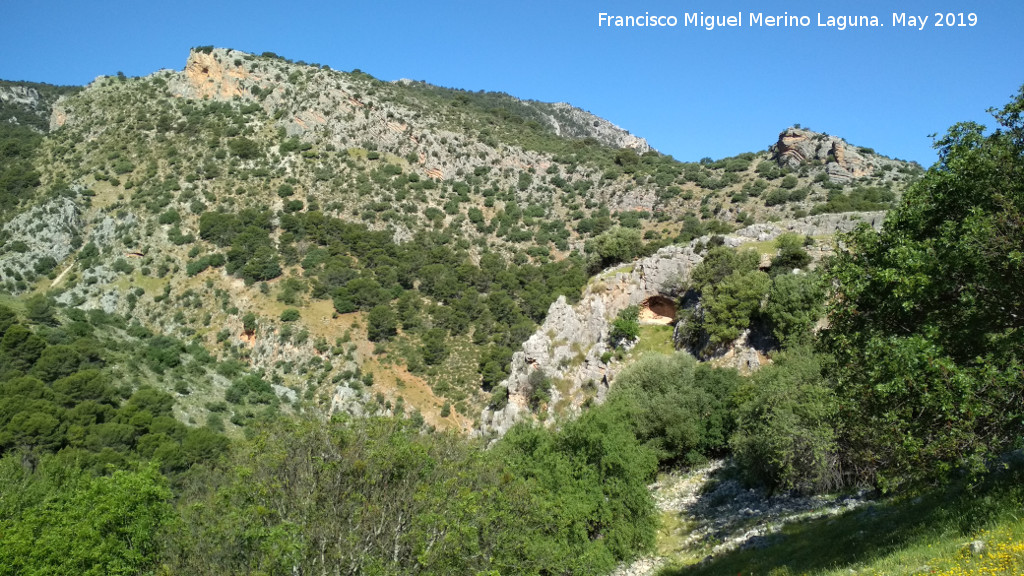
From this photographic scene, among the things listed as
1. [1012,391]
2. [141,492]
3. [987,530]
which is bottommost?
[141,492]

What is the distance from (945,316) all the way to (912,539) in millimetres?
4412

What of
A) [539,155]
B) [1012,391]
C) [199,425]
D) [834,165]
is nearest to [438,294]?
[199,425]

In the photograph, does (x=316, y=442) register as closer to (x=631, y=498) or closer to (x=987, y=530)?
(x=631, y=498)

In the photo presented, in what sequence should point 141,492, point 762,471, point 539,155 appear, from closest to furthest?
1. point 141,492
2. point 762,471
3. point 539,155

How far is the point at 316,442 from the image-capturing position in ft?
55.6

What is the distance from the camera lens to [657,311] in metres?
48.2

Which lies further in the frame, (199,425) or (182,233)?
(182,233)

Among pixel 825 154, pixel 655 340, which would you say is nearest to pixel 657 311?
pixel 655 340

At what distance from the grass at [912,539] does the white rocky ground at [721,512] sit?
1511 mm

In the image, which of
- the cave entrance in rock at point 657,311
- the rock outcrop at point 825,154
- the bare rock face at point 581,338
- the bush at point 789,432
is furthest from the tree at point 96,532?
the rock outcrop at point 825,154

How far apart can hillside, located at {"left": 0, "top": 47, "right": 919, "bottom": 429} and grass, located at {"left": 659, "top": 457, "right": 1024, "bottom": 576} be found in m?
40.6

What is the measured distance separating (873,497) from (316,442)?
59.5 feet

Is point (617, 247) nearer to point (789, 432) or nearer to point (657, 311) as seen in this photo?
point (657, 311)

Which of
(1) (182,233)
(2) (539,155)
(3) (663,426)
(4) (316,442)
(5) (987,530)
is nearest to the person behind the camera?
(5) (987,530)
